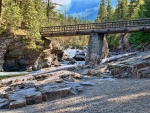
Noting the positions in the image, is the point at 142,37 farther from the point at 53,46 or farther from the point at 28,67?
the point at 28,67

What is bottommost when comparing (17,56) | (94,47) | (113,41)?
(17,56)

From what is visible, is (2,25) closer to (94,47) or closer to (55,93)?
(94,47)

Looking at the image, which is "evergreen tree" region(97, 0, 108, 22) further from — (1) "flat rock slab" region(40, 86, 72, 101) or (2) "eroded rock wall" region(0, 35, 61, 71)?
(1) "flat rock slab" region(40, 86, 72, 101)

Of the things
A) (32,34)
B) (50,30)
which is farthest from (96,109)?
(50,30)

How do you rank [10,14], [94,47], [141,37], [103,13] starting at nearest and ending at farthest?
[94,47]
[10,14]
[141,37]
[103,13]

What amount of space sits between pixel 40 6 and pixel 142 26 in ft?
62.6

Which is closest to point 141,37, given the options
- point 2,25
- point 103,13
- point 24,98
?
point 2,25

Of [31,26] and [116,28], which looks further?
[31,26]

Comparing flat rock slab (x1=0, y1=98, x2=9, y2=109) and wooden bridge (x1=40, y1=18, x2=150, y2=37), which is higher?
wooden bridge (x1=40, y1=18, x2=150, y2=37)

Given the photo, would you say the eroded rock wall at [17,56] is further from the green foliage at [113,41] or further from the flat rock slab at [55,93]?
the green foliage at [113,41]

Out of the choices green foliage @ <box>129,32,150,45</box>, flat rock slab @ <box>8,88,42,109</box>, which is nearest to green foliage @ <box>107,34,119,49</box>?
green foliage @ <box>129,32,150,45</box>

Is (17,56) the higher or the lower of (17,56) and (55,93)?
the higher

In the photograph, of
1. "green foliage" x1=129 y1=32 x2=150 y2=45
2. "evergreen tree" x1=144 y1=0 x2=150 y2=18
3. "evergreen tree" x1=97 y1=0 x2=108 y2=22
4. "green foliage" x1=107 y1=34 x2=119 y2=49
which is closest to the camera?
"green foliage" x1=129 y1=32 x2=150 y2=45

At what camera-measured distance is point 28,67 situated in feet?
112
